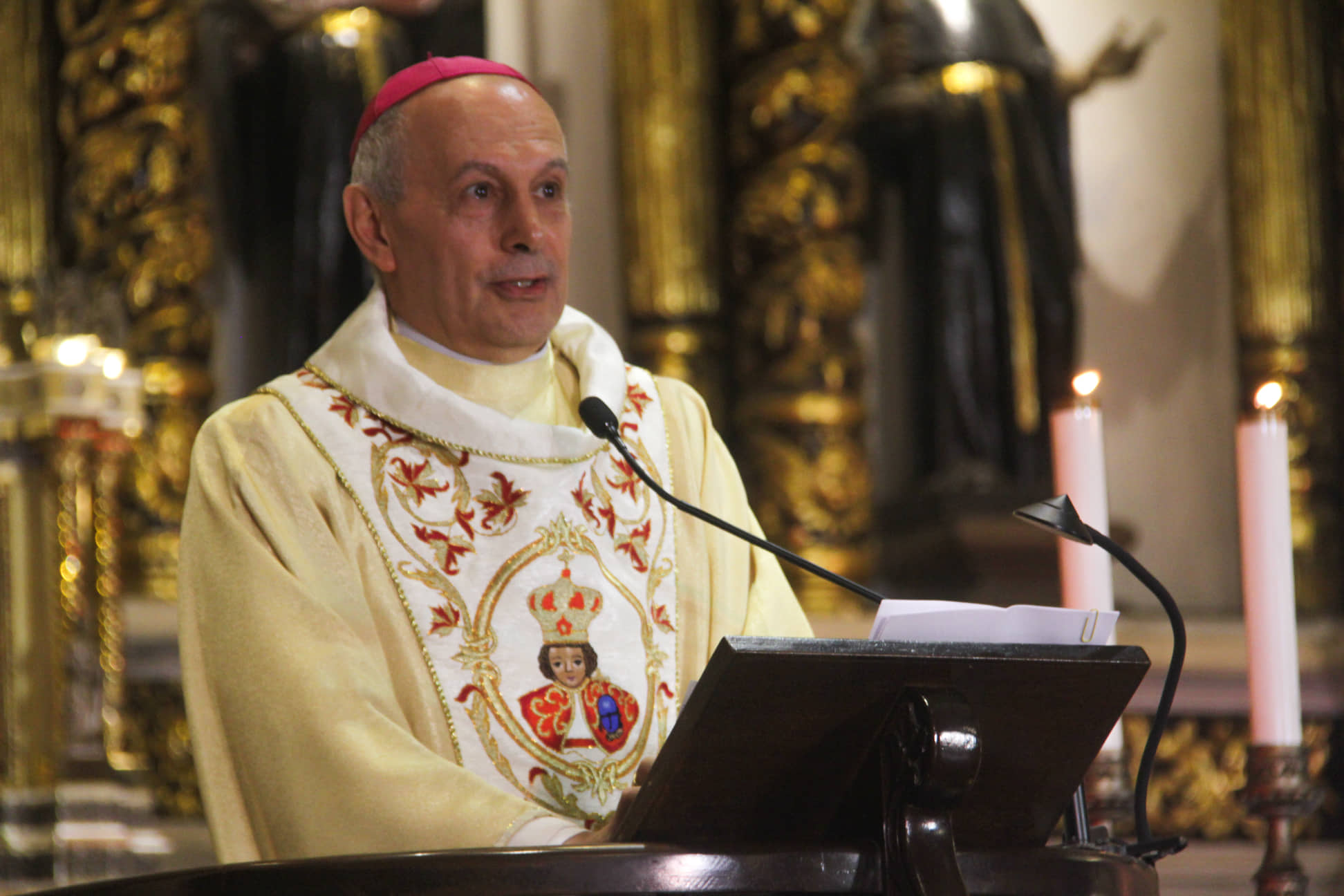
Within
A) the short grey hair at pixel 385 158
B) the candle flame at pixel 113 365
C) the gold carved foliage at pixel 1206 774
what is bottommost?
the gold carved foliage at pixel 1206 774

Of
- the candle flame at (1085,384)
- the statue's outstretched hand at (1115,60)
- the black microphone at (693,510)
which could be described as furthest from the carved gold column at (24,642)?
the statue's outstretched hand at (1115,60)

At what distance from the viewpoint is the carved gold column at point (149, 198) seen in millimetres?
4914

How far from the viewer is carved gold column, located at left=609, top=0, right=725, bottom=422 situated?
5.19m

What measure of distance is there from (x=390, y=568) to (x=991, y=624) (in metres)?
1.00

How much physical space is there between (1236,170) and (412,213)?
3.61m

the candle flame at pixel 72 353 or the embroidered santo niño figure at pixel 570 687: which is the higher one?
the candle flame at pixel 72 353

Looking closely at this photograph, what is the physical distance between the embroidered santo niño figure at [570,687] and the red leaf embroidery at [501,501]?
0.36 ft

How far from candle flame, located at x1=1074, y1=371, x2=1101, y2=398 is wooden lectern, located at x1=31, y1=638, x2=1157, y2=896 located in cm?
64

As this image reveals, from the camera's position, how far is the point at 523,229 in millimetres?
2457

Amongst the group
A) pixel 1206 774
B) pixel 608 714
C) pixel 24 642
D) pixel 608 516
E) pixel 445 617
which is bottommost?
pixel 1206 774

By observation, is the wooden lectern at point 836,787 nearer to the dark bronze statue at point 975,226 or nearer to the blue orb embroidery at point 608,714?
the blue orb embroidery at point 608,714

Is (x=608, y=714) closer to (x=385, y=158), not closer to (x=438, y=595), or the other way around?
(x=438, y=595)

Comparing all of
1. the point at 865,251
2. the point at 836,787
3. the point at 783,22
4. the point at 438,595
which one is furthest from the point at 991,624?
the point at 783,22

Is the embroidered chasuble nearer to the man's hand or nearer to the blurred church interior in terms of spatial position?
the man's hand
